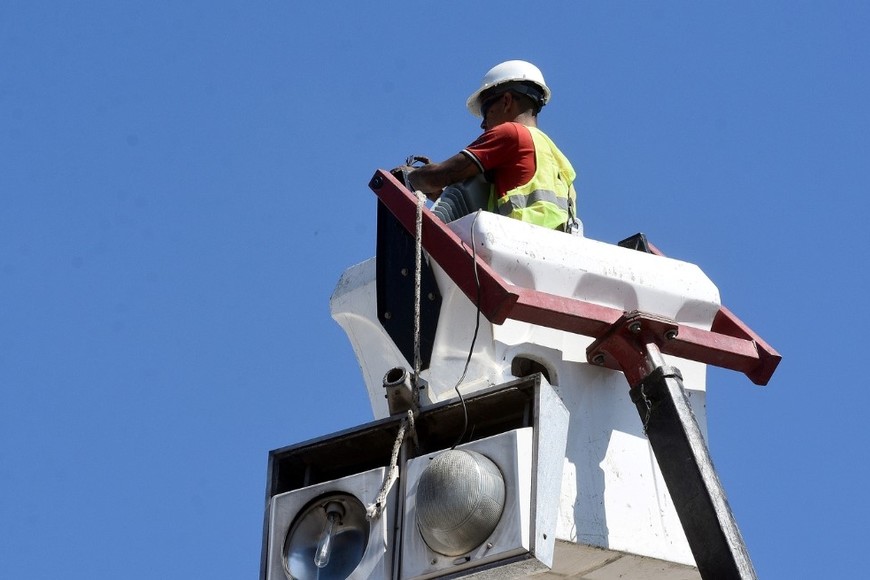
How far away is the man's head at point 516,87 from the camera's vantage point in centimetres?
785

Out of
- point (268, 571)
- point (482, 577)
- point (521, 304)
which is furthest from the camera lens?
point (521, 304)

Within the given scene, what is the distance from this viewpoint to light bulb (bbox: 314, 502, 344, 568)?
17.8 ft

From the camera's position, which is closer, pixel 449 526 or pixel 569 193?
pixel 449 526

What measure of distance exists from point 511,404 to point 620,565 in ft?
4.76

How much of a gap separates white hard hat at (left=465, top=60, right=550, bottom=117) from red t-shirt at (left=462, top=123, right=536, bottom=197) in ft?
1.54

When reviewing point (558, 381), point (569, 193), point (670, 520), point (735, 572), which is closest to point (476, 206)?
point (569, 193)

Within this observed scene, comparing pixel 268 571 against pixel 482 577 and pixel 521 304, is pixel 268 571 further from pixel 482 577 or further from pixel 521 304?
pixel 521 304

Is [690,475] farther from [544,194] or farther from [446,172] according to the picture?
[446,172]

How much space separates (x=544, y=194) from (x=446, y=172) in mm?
464

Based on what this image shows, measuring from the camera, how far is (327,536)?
5508 mm

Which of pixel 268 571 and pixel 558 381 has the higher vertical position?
pixel 558 381

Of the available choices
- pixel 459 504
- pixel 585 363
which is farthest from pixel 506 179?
pixel 459 504

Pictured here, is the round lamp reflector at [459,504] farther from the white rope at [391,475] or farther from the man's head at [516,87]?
the man's head at [516,87]

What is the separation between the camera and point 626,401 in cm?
693
